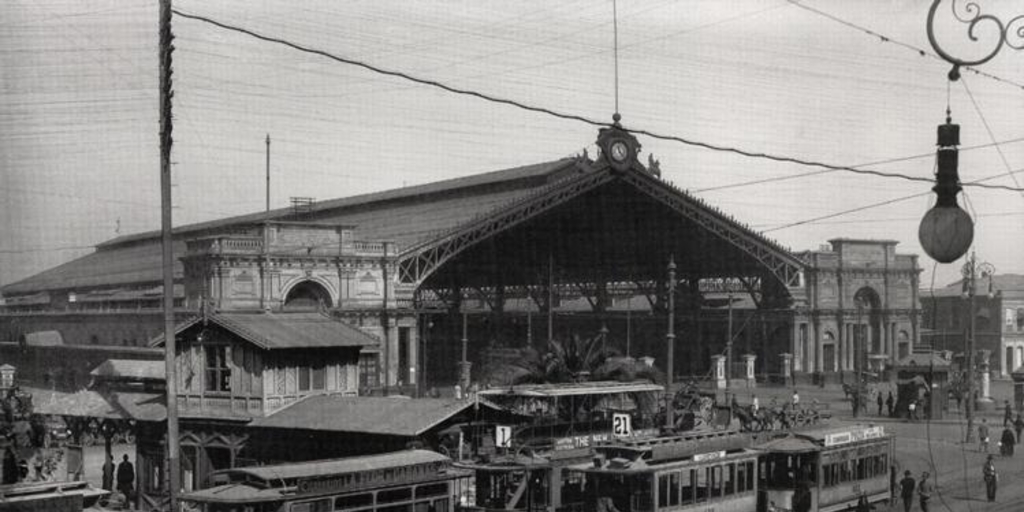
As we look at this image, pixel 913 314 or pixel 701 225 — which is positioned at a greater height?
pixel 701 225

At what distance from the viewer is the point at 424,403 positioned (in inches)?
984

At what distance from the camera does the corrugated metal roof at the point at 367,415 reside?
77.5 feet

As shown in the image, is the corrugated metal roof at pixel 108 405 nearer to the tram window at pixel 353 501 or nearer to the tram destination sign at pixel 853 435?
the tram window at pixel 353 501

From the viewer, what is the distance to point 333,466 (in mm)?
18781

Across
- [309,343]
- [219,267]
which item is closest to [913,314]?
[219,267]

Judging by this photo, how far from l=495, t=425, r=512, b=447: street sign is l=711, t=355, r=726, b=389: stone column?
40826 millimetres

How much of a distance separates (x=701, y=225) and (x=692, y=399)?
78.0ft

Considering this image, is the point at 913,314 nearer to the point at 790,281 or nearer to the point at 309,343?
the point at 790,281

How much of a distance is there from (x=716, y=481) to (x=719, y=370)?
135ft

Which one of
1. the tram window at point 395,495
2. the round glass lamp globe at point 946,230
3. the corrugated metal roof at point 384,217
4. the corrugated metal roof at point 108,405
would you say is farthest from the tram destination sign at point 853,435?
the corrugated metal roof at point 384,217

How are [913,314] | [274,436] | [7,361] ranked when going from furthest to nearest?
1. [913,314]
2. [7,361]
3. [274,436]

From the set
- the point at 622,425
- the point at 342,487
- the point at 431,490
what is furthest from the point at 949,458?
the point at 342,487

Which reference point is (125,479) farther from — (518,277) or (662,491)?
(518,277)

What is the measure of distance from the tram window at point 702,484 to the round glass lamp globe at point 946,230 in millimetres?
15022
